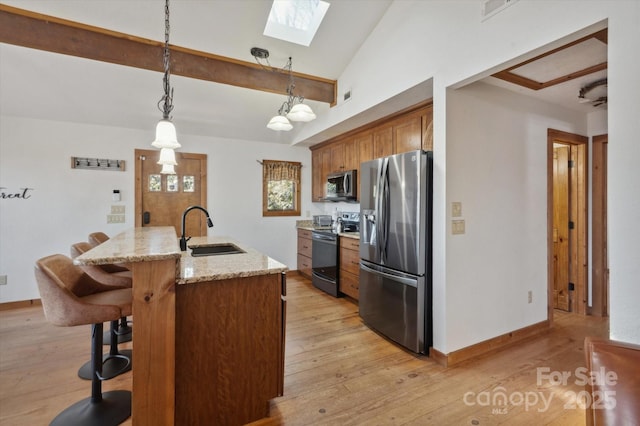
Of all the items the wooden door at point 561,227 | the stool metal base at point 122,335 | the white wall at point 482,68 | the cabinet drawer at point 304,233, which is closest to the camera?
the white wall at point 482,68

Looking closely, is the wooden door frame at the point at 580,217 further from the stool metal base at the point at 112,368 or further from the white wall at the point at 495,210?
the stool metal base at the point at 112,368

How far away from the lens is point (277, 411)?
1.86m

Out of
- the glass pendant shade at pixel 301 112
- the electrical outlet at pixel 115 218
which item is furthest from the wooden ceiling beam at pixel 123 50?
the electrical outlet at pixel 115 218

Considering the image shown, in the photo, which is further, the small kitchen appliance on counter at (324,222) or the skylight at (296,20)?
the small kitchen appliance on counter at (324,222)

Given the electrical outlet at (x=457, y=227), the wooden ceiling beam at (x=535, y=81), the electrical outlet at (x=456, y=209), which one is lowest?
the electrical outlet at (x=457, y=227)

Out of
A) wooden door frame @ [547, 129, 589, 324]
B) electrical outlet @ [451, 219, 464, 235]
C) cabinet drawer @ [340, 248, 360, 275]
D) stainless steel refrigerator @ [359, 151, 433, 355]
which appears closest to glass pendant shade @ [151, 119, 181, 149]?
stainless steel refrigerator @ [359, 151, 433, 355]

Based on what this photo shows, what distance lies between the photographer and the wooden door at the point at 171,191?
442 cm

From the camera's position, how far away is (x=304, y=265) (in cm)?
523

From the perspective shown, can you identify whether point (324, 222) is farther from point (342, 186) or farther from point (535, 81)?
point (535, 81)

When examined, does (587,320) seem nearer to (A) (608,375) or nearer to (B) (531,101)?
(B) (531,101)

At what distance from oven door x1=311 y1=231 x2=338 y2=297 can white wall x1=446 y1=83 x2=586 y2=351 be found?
6.25ft

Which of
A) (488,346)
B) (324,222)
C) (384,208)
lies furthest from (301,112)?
(324,222)

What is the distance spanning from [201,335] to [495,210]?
262 cm

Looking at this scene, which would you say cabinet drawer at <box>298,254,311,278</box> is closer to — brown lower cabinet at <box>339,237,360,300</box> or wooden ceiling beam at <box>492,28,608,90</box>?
brown lower cabinet at <box>339,237,360,300</box>
